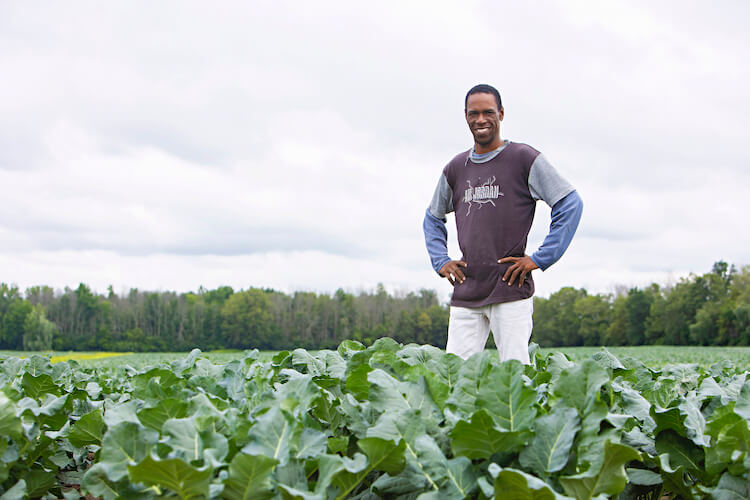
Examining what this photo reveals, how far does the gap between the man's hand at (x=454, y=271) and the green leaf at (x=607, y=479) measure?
2.43 m

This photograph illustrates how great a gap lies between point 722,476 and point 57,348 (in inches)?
3444

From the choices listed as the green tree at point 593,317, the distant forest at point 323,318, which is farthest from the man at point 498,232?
the green tree at point 593,317

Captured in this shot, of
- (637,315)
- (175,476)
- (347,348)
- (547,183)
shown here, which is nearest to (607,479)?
(175,476)

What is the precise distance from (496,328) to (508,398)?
2206 millimetres

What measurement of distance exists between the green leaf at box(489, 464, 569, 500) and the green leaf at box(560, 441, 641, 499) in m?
0.12

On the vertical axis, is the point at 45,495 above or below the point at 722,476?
below

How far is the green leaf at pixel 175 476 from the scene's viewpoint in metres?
1.36

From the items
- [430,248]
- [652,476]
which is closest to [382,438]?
[652,476]

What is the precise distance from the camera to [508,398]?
1651 mm

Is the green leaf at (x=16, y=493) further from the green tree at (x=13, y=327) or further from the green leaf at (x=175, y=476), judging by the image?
the green tree at (x=13, y=327)

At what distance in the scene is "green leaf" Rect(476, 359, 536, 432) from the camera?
163 centimetres

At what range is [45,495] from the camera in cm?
215

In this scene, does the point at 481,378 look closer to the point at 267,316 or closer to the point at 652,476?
the point at 652,476

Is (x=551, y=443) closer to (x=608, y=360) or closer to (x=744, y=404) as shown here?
(x=744, y=404)
